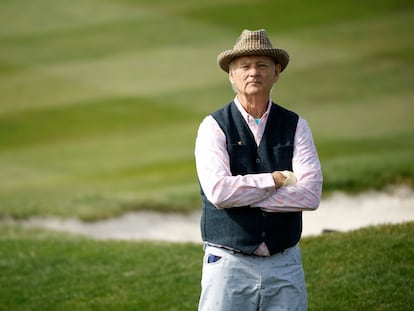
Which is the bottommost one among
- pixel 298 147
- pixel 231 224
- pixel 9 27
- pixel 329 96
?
pixel 231 224

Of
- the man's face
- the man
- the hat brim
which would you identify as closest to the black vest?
the man

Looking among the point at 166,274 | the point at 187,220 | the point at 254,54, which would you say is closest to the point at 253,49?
the point at 254,54

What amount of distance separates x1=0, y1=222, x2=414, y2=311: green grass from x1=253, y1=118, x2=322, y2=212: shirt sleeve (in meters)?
2.30

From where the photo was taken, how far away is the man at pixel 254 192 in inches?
182

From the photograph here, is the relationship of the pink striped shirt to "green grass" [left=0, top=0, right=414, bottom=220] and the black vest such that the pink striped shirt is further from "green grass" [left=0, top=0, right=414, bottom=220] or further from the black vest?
"green grass" [left=0, top=0, right=414, bottom=220]

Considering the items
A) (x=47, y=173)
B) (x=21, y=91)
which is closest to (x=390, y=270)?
(x=47, y=173)

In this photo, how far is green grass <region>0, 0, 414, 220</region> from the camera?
1444 centimetres

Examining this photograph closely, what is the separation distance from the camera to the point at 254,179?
182 inches

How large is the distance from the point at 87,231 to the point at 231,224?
816cm

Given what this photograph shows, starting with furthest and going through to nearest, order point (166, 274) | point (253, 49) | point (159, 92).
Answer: point (159, 92) → point (166, 274) → point (253, 49)

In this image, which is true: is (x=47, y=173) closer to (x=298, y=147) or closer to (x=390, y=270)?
(x=390, y=270)

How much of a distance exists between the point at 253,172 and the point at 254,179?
127 millimetres

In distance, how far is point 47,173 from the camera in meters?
16.2

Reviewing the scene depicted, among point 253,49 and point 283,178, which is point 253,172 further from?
point 253,49
